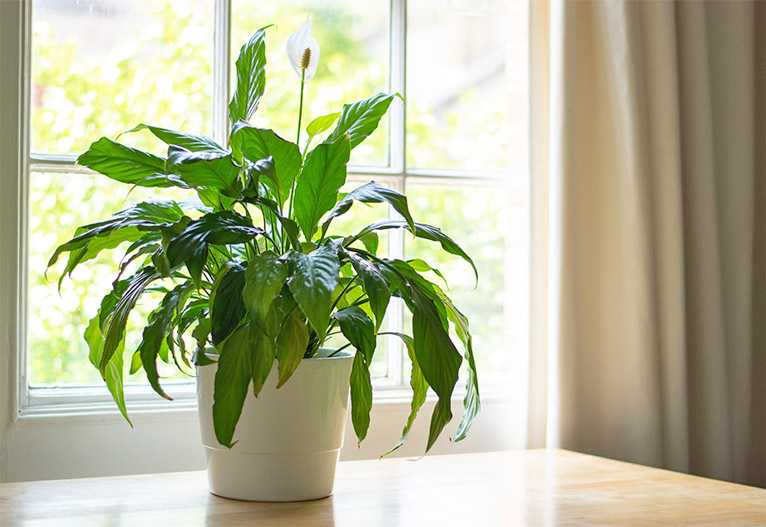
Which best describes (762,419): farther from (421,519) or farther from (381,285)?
(381,285)

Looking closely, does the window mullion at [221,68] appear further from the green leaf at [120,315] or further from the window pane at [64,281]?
the green leaf at [120,315]

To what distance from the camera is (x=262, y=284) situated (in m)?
0.89

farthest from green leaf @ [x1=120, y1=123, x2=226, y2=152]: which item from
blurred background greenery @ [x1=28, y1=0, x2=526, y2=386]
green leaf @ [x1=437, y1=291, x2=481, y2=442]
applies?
blurred background greenery @ [x1=28, y1=0, x2=526, y2=386]

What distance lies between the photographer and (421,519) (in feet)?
3.28

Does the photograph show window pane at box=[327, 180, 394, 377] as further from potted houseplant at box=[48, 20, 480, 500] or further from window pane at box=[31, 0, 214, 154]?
potted houseplant at box=[48, 20, 480, 500]

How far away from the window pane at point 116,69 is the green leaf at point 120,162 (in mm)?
453

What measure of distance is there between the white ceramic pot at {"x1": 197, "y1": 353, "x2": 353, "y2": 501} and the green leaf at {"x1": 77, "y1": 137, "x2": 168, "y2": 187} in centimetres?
26

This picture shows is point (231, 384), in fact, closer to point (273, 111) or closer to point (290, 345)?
point (290, 345)

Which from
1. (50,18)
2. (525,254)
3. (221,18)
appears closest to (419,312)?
(525,254)

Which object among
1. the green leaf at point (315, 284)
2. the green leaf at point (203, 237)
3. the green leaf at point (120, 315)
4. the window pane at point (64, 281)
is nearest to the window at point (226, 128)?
the window pane at point (64, 281)

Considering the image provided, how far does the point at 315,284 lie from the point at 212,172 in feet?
0.71

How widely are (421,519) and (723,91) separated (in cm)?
117

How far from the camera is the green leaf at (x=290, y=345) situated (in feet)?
3.07

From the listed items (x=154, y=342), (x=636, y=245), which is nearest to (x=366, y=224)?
(x=636, y=245)
